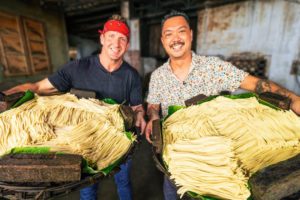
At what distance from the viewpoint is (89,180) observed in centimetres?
113

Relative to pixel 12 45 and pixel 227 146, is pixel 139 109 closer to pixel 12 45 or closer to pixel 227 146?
pixel 227 146

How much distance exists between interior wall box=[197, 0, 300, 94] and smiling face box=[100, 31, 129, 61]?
16.4 feet

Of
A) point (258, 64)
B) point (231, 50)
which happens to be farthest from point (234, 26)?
point (258, 64)

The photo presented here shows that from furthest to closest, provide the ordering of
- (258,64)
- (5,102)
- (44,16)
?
(44,16), (258,64), (5,102)

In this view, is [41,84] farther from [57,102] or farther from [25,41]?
[25,41]

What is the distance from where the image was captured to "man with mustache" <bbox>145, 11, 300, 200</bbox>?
2.21 metres

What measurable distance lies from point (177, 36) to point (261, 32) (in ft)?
15.4

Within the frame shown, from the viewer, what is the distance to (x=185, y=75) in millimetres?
2375

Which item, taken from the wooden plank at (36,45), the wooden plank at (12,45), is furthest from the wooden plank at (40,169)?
the wooden plank at (36,45)

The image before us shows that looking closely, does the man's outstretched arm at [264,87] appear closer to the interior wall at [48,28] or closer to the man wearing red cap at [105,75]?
the man wearing red cap at [105,75]

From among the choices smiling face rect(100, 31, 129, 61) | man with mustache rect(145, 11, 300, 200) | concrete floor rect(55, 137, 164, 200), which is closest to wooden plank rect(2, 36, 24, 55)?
concrete floor rect(55, 137, 164, 200)

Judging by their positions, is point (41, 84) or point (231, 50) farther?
point (231, 50)

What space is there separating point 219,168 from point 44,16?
359 inches

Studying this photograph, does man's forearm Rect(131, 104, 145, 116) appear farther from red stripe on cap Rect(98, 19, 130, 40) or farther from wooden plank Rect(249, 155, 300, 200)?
wooden plank Rect(249, 155, 300, 200)
